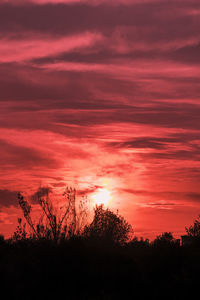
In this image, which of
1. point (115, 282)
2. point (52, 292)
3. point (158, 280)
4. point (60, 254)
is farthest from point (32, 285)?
point (158, 280)

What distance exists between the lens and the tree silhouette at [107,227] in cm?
5152

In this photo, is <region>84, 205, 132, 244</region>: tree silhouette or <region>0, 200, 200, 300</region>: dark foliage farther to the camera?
<region>84, 205, 132, 244</region>: tree silhouette

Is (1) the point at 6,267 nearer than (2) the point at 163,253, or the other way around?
(1) the point at 6,267

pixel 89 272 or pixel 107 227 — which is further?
pixel 107 227

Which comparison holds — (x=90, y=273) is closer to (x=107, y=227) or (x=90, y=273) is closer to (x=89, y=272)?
(x=89, y=272)

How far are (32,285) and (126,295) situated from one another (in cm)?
662

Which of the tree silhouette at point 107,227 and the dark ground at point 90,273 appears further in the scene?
the tree silhouette at point 107,227

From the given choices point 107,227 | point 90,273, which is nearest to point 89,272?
point 90,273

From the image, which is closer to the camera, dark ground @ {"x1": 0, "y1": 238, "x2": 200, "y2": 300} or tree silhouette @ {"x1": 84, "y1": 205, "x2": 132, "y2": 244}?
dark ground @ {"x1": 0, "y1": 238, "x2": 200, "y2": 300}

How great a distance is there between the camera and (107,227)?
63.3 m

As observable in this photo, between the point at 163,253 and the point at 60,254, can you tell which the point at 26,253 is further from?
the point at 163,253

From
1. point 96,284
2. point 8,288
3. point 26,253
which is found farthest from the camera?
point 26,253

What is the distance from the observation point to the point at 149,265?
36.7 metres

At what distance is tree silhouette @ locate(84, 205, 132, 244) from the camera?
51519 mm
